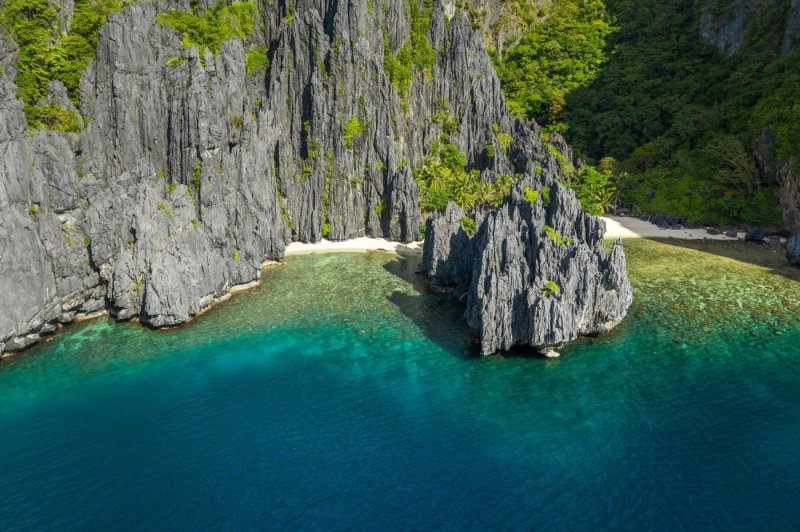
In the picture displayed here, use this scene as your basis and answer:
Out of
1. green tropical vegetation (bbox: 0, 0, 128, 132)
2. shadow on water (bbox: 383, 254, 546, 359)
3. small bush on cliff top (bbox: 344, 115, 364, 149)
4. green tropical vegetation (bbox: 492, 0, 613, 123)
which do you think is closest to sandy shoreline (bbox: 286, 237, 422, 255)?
shadow on water (bbox: 383, 254, 546, 359)

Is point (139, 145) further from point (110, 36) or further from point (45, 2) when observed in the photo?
point (45, 2)

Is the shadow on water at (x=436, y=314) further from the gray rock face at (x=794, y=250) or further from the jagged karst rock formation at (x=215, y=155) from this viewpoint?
the gray rock face at (x=794, y=250)

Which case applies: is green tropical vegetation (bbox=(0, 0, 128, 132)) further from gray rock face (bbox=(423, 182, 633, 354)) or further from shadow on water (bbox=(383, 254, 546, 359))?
gray rock face (bbox=(423, 182, 633, 354))

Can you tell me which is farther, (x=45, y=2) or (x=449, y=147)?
(x=449, y=147)

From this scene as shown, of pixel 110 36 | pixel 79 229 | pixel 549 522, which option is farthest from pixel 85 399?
pixel 110 36

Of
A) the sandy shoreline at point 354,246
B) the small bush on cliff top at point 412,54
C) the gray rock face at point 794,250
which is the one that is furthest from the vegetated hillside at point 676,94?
the sandy shoreline at point 354,246

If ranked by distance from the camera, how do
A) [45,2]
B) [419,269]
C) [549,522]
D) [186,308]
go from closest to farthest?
[549,522], [186,308], [45,2], [419,269]
